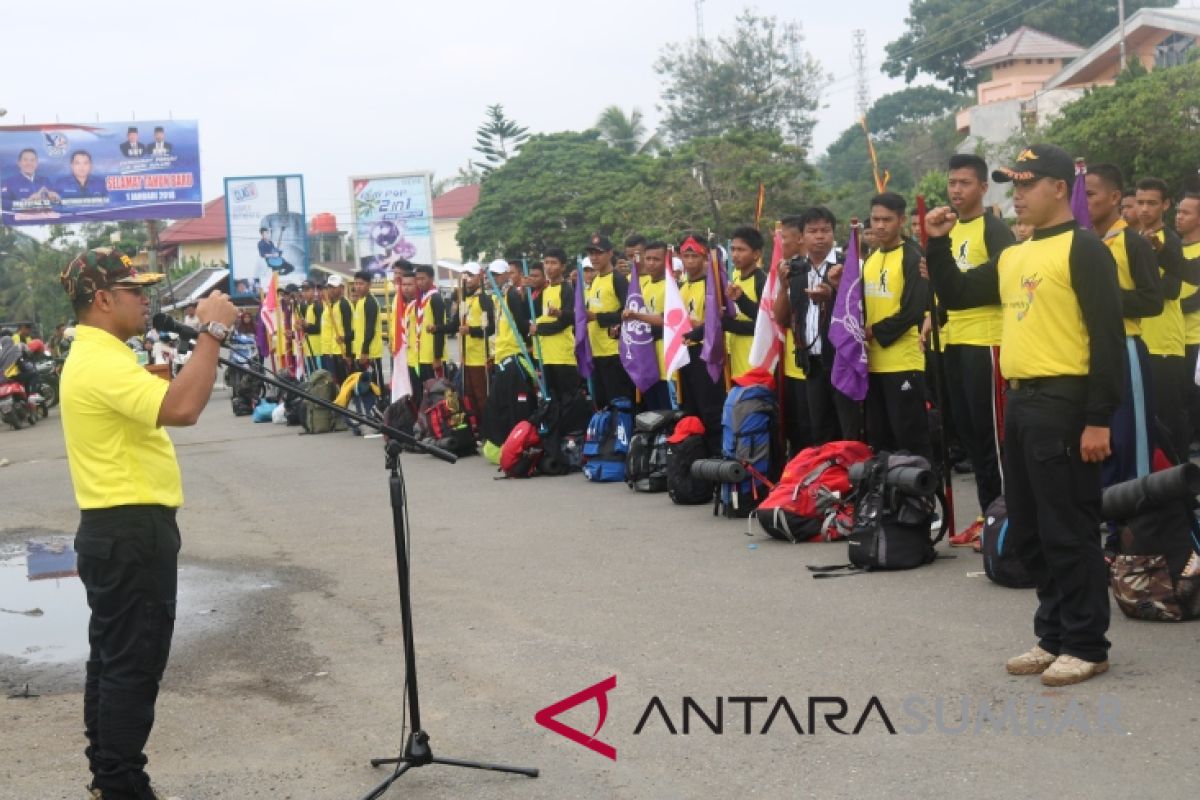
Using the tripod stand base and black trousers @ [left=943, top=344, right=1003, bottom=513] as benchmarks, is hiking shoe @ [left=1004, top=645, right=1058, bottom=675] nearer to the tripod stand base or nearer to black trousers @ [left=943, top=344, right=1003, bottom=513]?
the tripod stand base

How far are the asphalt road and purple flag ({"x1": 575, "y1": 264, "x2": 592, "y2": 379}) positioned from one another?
3425 millimetres

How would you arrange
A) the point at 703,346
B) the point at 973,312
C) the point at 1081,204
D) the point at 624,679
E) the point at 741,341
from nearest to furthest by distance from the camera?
the point at 624,679 → the point at 1081,204 → the point at 973,312 → the point at 741,341 → the point at 703,346

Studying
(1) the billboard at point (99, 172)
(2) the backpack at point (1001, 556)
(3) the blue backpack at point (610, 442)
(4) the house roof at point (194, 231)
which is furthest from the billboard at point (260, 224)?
(4) the house roof at point (194, 231)

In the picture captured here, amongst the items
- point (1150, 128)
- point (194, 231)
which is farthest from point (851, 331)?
point (194, 231)

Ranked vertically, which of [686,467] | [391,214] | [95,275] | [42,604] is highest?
[391,214]

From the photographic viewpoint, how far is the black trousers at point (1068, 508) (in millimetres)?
5965

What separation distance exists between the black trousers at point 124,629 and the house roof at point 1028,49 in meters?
57.7

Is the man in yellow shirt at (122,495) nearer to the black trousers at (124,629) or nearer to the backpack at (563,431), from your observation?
the black trousers at (124,629)

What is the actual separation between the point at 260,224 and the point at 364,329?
25334 mm

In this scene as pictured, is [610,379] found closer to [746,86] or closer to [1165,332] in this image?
[1165,332]

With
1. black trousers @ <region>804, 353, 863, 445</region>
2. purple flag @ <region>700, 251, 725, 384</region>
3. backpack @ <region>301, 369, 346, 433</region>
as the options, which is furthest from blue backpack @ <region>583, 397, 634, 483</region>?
backpack @ <region>301, 369, 346, 433</region>

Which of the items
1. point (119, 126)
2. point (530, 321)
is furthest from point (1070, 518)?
point (119, 126)

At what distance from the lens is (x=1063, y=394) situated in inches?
236

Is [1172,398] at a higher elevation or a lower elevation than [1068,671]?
higher
